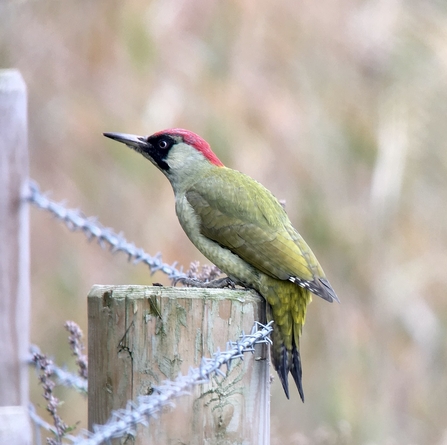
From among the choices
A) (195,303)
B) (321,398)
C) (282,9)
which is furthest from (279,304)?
(282,9)

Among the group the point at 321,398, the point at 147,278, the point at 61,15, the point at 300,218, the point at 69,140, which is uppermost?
the point at 61,15

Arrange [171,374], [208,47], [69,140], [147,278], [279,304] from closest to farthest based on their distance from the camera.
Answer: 1. [171,374]
2. [279,304]
3. [147,278]
4. [69,140]
5. [208,47]

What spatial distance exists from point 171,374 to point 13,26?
4941mm

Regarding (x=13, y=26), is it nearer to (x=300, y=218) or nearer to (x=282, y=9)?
(x=282, y=9)

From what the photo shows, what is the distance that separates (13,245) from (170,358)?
102 centimetres

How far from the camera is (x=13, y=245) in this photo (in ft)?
9.78

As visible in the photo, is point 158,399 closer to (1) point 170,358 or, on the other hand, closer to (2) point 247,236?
(1) point 170,358

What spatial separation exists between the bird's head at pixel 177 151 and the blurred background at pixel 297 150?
217cm

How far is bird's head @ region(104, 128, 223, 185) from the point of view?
3.79m

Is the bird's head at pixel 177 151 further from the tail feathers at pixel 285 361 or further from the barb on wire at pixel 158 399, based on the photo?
the barb on wire at pixel 158 399

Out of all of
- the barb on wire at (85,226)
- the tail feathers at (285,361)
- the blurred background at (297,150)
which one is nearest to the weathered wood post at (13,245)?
the barb on wire at (85,226)

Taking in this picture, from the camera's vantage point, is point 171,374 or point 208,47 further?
point 208,47

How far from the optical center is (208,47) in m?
6.84

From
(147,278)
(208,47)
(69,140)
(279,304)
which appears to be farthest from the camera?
(208,47)
